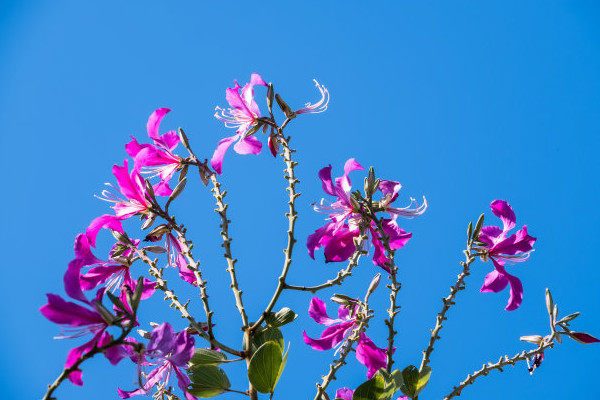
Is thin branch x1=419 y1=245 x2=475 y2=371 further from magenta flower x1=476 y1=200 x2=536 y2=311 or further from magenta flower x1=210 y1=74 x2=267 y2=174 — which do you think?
magenta flower x1=210 y1=74 x2=267 y2=174

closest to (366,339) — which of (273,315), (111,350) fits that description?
(273,315)

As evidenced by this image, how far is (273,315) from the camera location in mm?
1195

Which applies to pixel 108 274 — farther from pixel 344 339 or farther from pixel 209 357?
pixel 344 339

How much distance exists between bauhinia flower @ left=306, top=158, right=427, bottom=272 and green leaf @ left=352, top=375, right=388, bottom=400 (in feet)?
0.97

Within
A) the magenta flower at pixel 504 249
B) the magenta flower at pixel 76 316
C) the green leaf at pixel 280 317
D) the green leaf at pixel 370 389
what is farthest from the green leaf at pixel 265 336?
the magenta flower at pixel 504 249

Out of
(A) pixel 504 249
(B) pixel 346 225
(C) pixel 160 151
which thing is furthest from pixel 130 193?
(A) pixel 504 249

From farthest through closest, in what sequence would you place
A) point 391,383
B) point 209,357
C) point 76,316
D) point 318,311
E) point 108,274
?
1. point 318,311
2. point 108,274
3. point 209,357
4. point 391,383
5. point 76,316

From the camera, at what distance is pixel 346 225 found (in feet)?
4.43

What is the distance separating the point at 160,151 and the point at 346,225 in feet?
1.51

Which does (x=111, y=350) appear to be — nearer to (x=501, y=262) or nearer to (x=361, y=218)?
(x=361, y=218)

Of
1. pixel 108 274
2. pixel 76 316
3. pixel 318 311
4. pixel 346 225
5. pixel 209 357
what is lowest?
pixel 76 316

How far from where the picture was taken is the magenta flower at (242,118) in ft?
4.42

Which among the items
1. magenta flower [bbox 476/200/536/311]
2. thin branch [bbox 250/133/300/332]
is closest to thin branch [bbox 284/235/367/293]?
thin branch [bbox 250/133/300/332]

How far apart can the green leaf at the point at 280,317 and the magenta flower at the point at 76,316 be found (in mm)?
345
